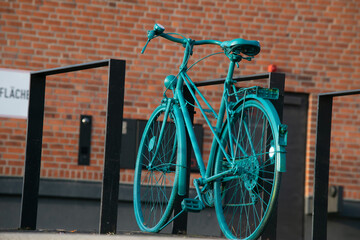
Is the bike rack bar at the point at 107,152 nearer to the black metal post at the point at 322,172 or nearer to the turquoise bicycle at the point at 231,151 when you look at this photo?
the turquoise bicycle at the point at 231,151

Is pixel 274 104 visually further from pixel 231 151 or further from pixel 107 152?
pixel 107 152

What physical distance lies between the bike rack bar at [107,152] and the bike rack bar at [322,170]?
1.35 meters

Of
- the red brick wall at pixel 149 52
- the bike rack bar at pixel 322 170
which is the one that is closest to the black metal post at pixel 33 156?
the bike rack bar at pixel 322 170

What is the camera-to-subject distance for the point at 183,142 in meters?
3.53

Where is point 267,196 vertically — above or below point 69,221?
above

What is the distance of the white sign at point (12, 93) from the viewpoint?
7102mm

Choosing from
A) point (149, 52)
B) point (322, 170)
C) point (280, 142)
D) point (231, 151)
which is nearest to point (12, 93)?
point (149, 52)

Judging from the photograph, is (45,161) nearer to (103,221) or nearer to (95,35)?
(95,35)

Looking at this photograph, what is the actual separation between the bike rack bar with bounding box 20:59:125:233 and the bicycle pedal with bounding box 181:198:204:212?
37cm

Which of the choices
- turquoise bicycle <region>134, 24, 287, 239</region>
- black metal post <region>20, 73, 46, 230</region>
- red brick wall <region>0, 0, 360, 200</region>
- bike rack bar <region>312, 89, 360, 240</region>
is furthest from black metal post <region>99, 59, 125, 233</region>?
red brick wall <region>0, 0, 360, 200</region>

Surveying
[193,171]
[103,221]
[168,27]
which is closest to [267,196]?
[103,221]

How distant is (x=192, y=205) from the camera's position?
3281 mm

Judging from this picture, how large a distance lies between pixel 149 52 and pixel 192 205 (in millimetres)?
4281

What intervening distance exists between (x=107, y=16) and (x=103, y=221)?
4391mm
